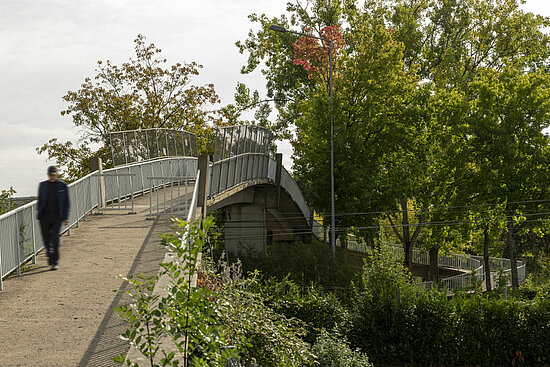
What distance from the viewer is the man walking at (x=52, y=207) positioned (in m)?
10.2

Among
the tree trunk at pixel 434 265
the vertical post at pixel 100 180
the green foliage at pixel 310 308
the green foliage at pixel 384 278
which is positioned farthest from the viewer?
the tree trunk at pixel 434 265

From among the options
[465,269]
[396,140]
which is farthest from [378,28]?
[465,269]

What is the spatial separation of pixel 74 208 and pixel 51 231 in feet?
15.2

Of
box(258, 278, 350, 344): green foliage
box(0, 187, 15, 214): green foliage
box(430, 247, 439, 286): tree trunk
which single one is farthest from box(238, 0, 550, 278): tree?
box(0, 187, 15, 214): green foliage

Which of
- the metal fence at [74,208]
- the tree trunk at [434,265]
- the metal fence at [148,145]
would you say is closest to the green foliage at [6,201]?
the metal fence at [74,208]

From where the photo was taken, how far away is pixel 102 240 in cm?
1334

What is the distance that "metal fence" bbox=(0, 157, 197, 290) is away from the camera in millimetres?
10383

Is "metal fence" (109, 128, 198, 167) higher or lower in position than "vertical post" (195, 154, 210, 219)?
higher

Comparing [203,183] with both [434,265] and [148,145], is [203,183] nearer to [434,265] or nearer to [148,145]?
[148,145]

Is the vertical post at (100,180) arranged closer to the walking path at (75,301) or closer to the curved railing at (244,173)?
the walking path at (75,301)

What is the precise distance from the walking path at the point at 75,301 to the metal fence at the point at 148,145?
1010cm

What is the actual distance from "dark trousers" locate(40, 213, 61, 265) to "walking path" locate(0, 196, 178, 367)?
470mm

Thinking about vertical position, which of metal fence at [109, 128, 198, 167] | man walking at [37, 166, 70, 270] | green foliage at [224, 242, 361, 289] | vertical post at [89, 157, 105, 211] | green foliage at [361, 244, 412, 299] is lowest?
green foliage at [224, 242, 361, 289]

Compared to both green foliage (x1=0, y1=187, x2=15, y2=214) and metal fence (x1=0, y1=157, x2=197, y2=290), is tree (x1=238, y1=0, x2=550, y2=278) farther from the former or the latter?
green foliage (x1=0, y1=187, x2=15, y2=214)
